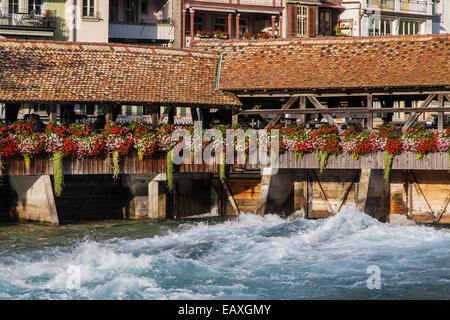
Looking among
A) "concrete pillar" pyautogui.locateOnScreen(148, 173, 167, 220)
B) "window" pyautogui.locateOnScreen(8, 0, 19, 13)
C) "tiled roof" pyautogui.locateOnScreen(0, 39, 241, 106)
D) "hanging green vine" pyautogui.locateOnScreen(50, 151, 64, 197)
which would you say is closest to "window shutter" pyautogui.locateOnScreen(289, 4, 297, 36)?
"window" pyautogui.locateOnScreen(8, 0, 19, 13)

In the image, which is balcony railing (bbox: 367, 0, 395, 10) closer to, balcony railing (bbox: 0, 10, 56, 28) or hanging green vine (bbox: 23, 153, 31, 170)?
balcony railing (bbox: 0, 10, 56, 28)

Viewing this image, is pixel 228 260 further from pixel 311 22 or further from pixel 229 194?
pixel 311 22

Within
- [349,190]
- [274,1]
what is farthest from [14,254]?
[274,1]

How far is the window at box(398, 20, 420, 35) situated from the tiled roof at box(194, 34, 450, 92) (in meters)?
21.5

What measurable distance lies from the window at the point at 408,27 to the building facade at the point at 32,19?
20593 mm

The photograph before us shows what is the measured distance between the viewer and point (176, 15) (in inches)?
1704

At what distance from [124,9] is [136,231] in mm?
19822

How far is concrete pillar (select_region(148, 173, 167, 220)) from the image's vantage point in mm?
28125

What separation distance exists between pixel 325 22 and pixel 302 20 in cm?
191

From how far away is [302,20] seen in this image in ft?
154

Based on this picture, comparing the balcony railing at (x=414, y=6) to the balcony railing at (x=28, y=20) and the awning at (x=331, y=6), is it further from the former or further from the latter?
the balcony railing at (x=28, y=20)
